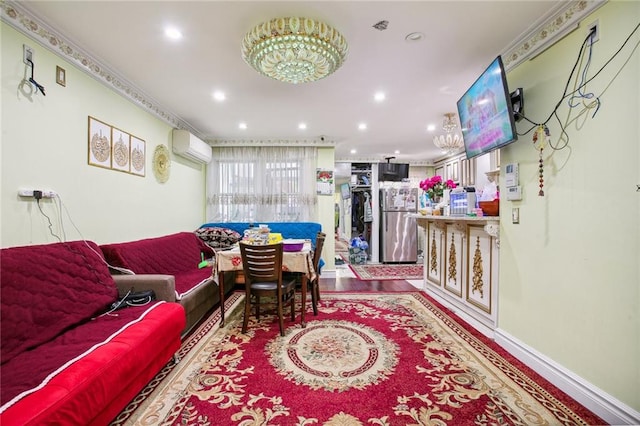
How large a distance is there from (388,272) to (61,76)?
16.8ft

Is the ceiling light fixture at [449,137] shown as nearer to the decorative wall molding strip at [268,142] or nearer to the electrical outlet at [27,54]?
the decorative wall molding strip at [268,142]

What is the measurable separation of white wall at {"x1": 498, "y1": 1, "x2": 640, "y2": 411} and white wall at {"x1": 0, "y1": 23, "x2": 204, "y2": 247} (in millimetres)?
3649

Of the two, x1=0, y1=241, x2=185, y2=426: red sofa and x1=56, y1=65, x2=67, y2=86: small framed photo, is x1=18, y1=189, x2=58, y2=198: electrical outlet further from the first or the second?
x1=56, y1=65, x2=67, y2=86: small framed photo

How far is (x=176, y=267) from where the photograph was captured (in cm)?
308

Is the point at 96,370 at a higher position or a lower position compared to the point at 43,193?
lower

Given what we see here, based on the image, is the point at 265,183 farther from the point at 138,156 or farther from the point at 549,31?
the point at 549,31

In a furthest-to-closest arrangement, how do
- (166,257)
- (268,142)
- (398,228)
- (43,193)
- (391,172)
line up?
(391,172), (398,228), (268,142), (166,257), (43,193)

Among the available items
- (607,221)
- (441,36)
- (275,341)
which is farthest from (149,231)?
(607,221)

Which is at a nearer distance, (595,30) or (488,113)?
(595,30)

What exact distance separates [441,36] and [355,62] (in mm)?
699

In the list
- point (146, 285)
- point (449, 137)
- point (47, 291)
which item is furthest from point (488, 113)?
point (47, 291)

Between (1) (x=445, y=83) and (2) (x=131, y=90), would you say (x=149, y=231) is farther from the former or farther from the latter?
(1) (x=445, y=83)

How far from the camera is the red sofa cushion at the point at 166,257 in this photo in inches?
92.7

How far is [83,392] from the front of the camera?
3.74 feet
